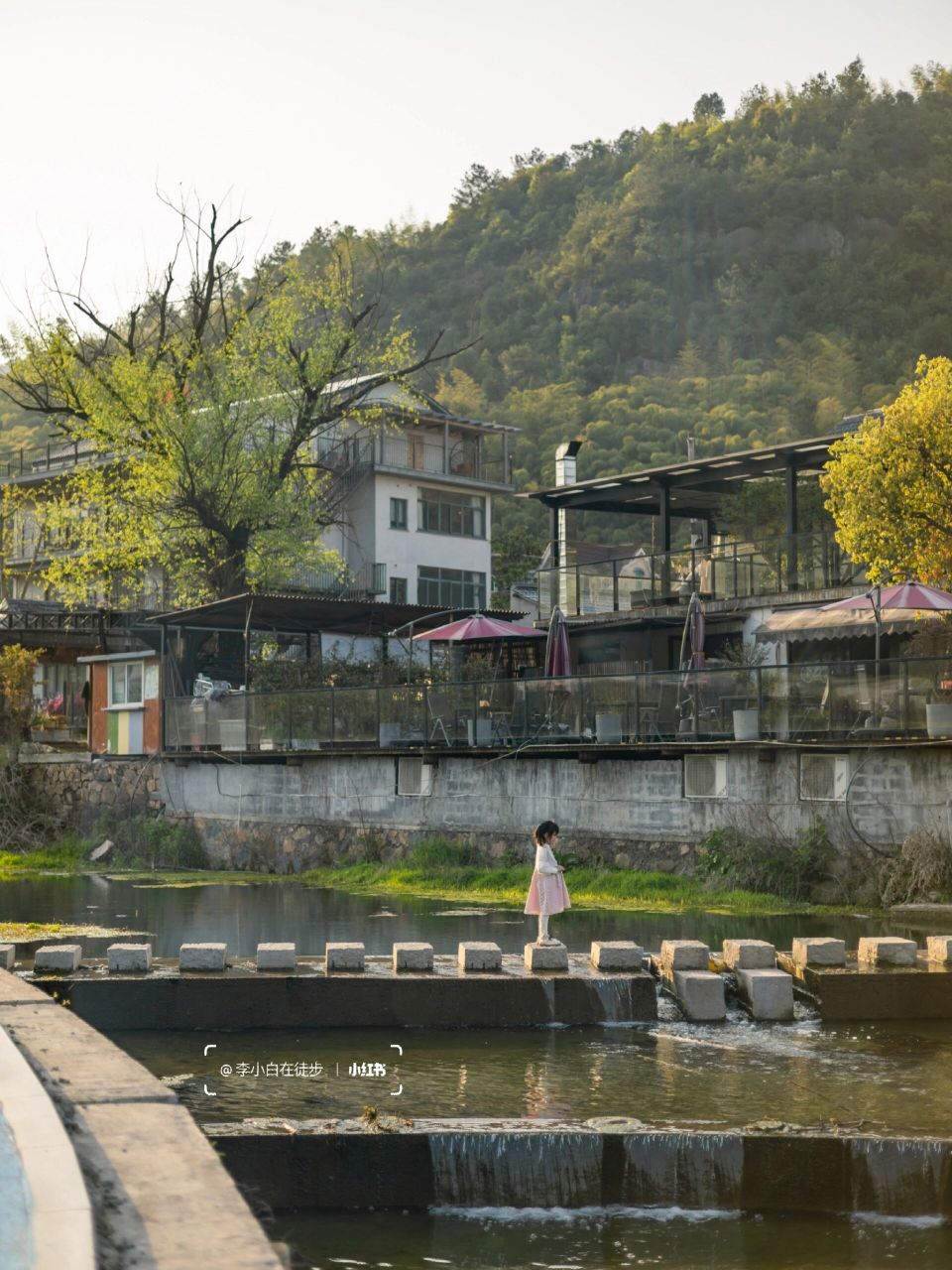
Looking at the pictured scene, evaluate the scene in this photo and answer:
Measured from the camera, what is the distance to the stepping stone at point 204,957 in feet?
51.3

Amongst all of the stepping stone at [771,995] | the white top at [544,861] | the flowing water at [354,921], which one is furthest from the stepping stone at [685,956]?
the flowing water at [354,921]

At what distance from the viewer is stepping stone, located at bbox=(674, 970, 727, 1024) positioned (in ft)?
50.5

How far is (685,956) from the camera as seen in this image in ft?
53.2

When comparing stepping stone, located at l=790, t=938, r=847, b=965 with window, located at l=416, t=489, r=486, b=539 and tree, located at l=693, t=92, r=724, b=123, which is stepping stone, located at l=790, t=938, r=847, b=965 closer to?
window, located at l=416, t=489, r=486, b=539

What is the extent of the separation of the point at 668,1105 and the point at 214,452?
31.8 m

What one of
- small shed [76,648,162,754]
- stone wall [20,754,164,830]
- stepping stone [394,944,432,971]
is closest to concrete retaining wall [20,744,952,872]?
stone wall [20,754,164,830]

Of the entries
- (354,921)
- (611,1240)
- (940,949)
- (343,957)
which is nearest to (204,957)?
(343,957)

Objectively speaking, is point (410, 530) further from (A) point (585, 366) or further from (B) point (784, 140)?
(B) point (784, 140)

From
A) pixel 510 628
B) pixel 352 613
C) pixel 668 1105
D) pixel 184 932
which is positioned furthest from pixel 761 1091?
pixel 352 613

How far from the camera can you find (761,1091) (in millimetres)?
12383

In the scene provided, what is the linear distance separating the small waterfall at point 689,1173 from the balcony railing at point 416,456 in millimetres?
48877

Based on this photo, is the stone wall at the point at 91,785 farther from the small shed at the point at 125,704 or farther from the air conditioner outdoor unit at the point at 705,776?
the air conditioner outdoor unit at the point at 705,776

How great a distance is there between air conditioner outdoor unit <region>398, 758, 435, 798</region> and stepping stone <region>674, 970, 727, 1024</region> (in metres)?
16.7

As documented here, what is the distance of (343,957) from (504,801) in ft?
49.0
